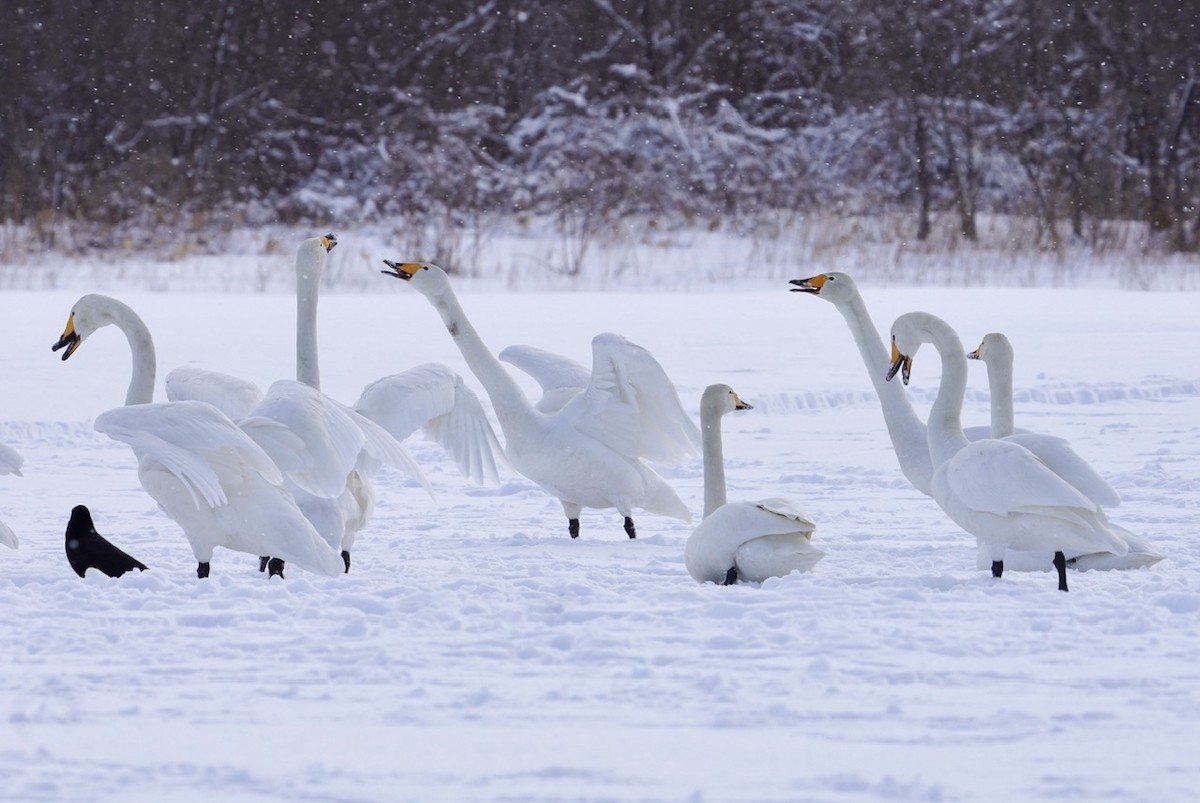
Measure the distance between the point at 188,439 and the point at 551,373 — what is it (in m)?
2.44

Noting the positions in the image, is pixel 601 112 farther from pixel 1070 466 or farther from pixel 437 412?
pixel 1070 466

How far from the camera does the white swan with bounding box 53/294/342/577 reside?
4770 mm

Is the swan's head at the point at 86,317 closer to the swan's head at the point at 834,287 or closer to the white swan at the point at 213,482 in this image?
the white swan at the point at 213,482

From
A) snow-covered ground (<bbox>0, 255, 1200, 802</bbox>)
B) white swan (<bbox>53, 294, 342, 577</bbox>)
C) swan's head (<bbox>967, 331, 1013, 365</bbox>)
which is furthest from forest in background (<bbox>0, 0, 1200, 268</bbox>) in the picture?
white swan (<bbox>53, 294, 342, 577</bbox>)

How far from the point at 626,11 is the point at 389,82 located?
3708mm

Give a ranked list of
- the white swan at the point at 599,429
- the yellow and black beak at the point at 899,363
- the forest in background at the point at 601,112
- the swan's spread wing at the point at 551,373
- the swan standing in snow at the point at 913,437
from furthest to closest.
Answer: the forest in background at the point at 601,112 → the swan's spread wing at the point at 551,373 → the white swan at the point at 599,429 → the yellow and black beak at the point at 899,363 → the swan standing in snow at the point at 913,437

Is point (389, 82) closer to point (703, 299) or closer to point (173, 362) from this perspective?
point (703, 299)

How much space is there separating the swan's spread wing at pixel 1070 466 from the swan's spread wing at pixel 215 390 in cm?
253

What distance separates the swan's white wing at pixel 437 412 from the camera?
5.97 m

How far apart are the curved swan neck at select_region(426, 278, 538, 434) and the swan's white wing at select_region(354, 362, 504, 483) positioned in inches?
Answer: 4.2

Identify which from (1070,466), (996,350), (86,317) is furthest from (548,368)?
(1070,466)

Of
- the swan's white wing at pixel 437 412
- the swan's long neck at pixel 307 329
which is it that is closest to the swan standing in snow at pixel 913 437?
the swan's white wing at pixel 437 412

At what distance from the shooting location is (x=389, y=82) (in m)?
25.7

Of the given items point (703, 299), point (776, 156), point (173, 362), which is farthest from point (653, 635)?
point (776, 156)
